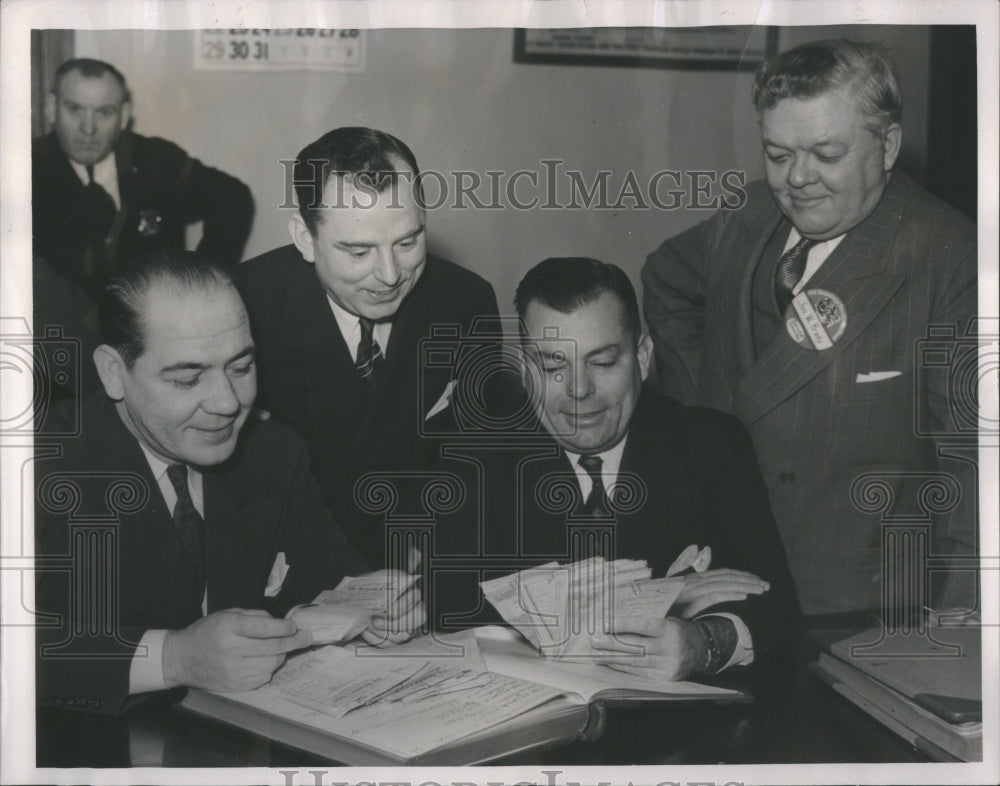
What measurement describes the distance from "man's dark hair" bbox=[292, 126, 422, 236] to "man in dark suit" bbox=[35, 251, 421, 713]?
0.19m

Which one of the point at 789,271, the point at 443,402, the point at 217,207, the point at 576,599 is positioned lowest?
the point at 576,599

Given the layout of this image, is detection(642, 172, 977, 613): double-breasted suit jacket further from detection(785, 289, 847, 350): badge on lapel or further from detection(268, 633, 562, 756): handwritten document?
detection(268, 633, 562, 756): handwritten document

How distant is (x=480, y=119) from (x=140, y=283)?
64 cm

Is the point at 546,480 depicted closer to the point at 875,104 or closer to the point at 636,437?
the point at 636,437

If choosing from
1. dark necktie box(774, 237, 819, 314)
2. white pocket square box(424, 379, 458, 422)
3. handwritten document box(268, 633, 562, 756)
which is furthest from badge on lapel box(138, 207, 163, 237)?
dark necktie box(774, 237, 819, 314)

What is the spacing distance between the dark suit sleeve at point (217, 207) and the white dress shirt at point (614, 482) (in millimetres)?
668

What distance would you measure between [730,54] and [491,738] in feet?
3.99

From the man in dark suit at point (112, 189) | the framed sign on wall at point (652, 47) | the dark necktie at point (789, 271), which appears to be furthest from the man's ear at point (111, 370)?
the dark necktie at point (789, 271)

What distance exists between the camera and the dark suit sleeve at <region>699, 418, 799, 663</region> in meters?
1.78

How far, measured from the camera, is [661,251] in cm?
177

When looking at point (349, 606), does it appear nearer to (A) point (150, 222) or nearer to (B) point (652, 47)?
(A) point (150, 222)

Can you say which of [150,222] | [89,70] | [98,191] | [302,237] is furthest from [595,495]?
[89,70]

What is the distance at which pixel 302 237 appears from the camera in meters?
1.76

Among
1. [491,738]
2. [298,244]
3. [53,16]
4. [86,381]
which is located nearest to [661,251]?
[298,244]
